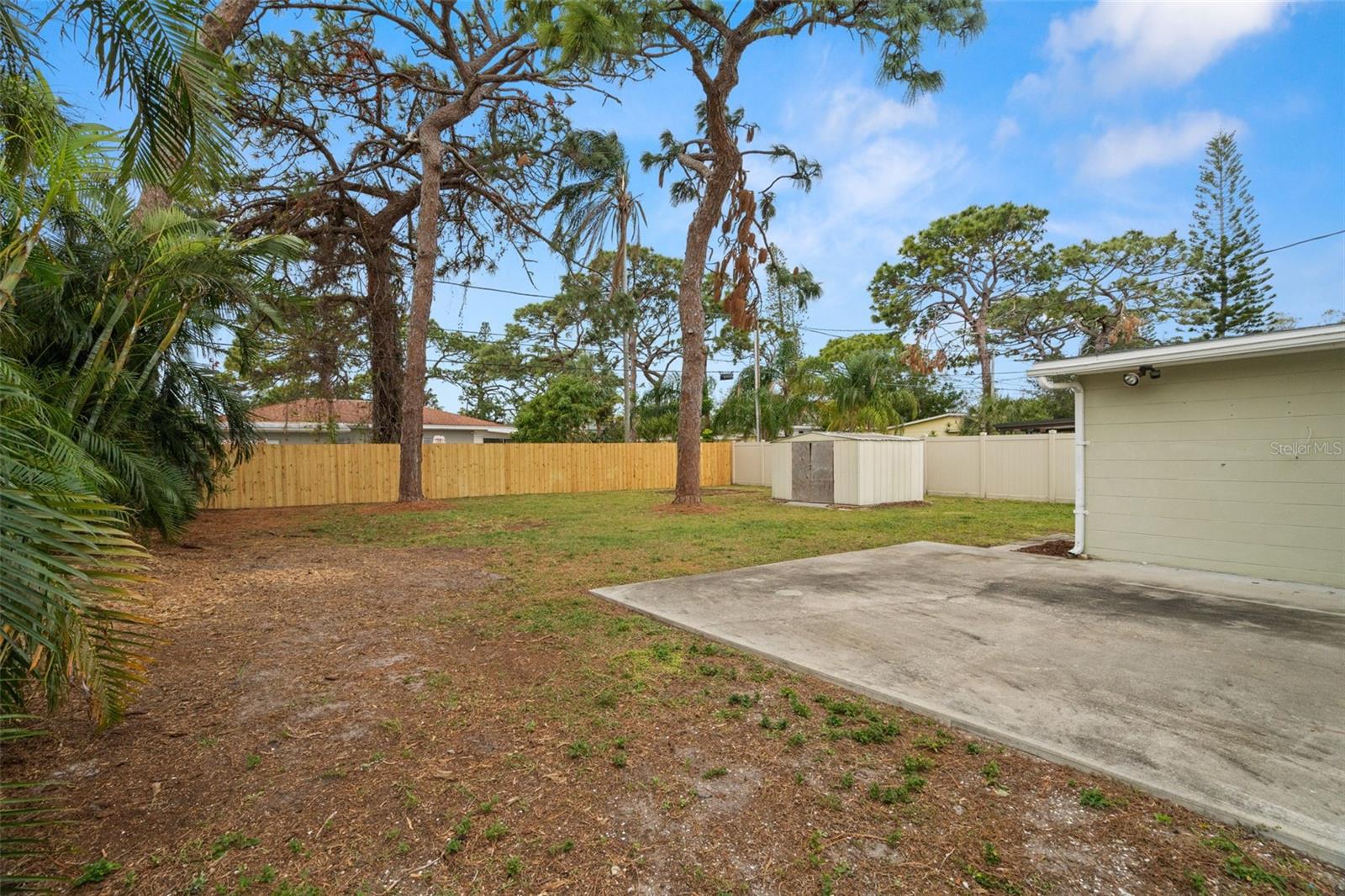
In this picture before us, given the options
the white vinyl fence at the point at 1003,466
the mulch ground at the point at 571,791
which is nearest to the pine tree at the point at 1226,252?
the white vinyl fence at the point at 1003,466

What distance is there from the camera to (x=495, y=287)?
16203 mm

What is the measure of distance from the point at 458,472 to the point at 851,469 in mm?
9627

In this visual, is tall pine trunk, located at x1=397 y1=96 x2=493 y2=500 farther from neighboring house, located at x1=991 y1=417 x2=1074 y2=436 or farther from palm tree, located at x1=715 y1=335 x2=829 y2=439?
neighboring house, located at x1=991 y1=417 x2=1074 y2=436

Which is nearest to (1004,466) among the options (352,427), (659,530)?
(659,530)

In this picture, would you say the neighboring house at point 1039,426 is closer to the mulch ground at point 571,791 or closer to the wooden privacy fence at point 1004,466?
the wooden privacy fence at point 1004,466

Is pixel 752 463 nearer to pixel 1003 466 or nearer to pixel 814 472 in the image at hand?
pixel 814 472

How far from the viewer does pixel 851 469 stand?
1243cm

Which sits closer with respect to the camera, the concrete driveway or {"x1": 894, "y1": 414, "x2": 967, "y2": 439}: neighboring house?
the concrete driveway

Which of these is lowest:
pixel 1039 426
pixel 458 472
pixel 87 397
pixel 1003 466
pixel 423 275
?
pixel 458 472

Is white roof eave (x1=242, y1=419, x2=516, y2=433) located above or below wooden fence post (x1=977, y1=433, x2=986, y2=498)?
above

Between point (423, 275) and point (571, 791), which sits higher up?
point (423, 275)

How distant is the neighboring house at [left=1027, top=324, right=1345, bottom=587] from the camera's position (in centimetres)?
513

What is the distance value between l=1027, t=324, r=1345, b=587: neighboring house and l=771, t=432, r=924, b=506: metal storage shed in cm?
572

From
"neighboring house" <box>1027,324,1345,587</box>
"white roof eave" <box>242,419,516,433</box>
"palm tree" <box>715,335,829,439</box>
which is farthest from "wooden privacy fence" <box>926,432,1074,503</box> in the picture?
"white roof eave" <box>242,419,516,433</box>
